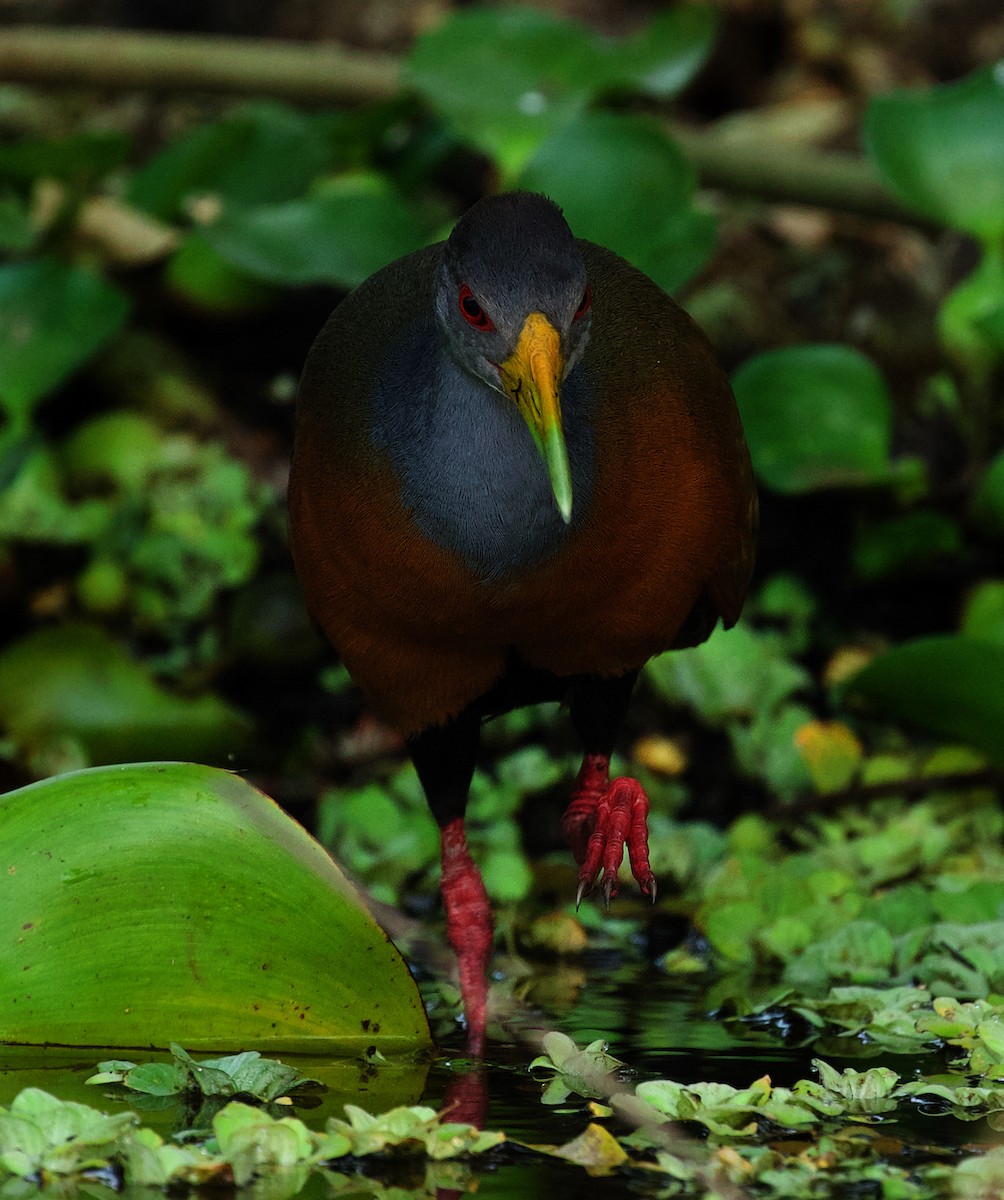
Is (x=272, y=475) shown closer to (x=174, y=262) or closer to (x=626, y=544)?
(x=174, y=262)

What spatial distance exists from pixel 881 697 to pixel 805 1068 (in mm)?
1880

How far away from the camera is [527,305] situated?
123 inches

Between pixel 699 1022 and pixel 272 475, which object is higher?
pixel 272 475

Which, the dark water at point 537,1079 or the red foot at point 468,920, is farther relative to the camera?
the red foot at point 468,920

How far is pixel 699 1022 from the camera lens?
386cm

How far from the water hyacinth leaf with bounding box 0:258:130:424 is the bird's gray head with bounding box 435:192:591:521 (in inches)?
114

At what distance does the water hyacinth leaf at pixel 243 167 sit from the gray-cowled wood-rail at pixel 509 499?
103 inches

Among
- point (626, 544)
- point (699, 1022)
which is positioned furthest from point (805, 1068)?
point (626, 544)

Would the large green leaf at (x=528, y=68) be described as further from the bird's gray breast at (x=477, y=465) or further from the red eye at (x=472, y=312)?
the red eye at (x=472, y=312)

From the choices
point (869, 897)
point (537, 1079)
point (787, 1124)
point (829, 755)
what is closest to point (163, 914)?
point (537, 1079)

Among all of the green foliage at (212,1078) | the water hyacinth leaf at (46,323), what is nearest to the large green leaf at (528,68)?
the water hyacinth leaf at (46,323)

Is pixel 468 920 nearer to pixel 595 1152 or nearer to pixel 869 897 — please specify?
pixel 869 897

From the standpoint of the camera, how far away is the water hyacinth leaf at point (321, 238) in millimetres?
5727

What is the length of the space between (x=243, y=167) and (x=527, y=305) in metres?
3.66
